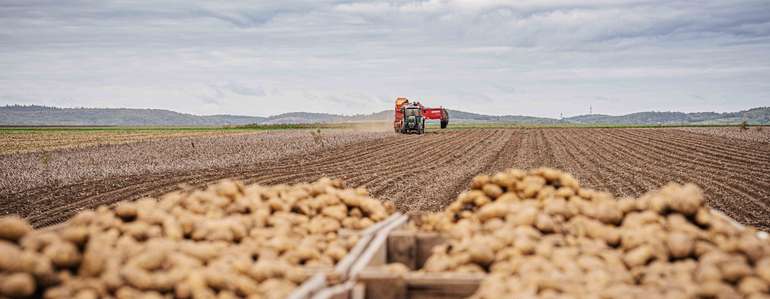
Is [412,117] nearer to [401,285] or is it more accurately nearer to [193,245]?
[193,245]

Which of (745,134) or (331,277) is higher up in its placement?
(331,277)

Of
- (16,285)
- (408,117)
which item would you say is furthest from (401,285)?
(408,117)

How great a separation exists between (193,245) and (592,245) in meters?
3.11

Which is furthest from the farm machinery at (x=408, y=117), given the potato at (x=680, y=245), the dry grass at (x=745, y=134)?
the potato at (x=680, y=245)

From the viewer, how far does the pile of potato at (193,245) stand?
4.29m

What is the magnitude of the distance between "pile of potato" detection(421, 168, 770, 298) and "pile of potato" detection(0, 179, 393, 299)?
108cm

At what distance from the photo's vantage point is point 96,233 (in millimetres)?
5191

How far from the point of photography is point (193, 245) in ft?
17.2

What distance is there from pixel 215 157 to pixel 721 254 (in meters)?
28.1

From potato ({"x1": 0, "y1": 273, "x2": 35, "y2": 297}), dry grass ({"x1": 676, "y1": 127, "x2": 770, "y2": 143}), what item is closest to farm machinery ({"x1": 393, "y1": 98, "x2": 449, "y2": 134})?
dry grass ({"x1": 676, "y1": 127, "x2": 770, "y2": 143})

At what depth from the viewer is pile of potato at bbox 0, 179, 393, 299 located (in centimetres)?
429

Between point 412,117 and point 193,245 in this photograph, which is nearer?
point 193,245

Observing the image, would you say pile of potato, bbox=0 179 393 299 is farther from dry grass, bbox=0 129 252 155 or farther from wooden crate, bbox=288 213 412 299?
dry grass, bbox=0 129 252 155

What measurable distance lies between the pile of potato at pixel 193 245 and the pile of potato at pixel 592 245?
108 centimetres
